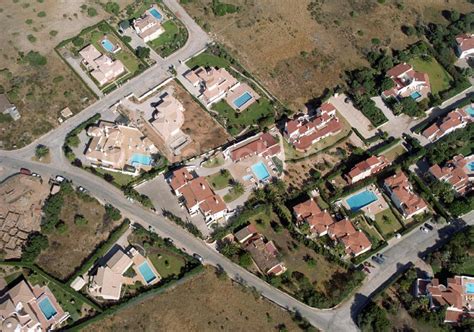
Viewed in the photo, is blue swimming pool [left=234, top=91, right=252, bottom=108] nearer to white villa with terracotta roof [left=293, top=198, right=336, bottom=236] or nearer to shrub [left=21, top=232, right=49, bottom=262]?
white villa with terracotta roof [left=293, top=198, right=336, bottom=236]

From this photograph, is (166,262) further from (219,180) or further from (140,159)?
(140,159)

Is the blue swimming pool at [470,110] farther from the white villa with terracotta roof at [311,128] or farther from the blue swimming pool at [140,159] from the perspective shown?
the blue swimming pool at [140,159]

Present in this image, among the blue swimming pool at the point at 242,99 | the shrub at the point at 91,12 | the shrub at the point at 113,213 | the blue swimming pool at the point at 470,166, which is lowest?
the blue swimming pool at the point at 470,166

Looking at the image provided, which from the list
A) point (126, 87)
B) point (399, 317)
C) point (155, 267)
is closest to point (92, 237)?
point (155, 267)

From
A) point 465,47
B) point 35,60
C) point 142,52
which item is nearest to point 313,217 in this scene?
point 142,52

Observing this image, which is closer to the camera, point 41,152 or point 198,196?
point 198,196

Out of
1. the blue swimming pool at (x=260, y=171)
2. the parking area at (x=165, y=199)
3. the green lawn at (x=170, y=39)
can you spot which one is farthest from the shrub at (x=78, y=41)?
the blue swimming pool at (x=260, y=171)
